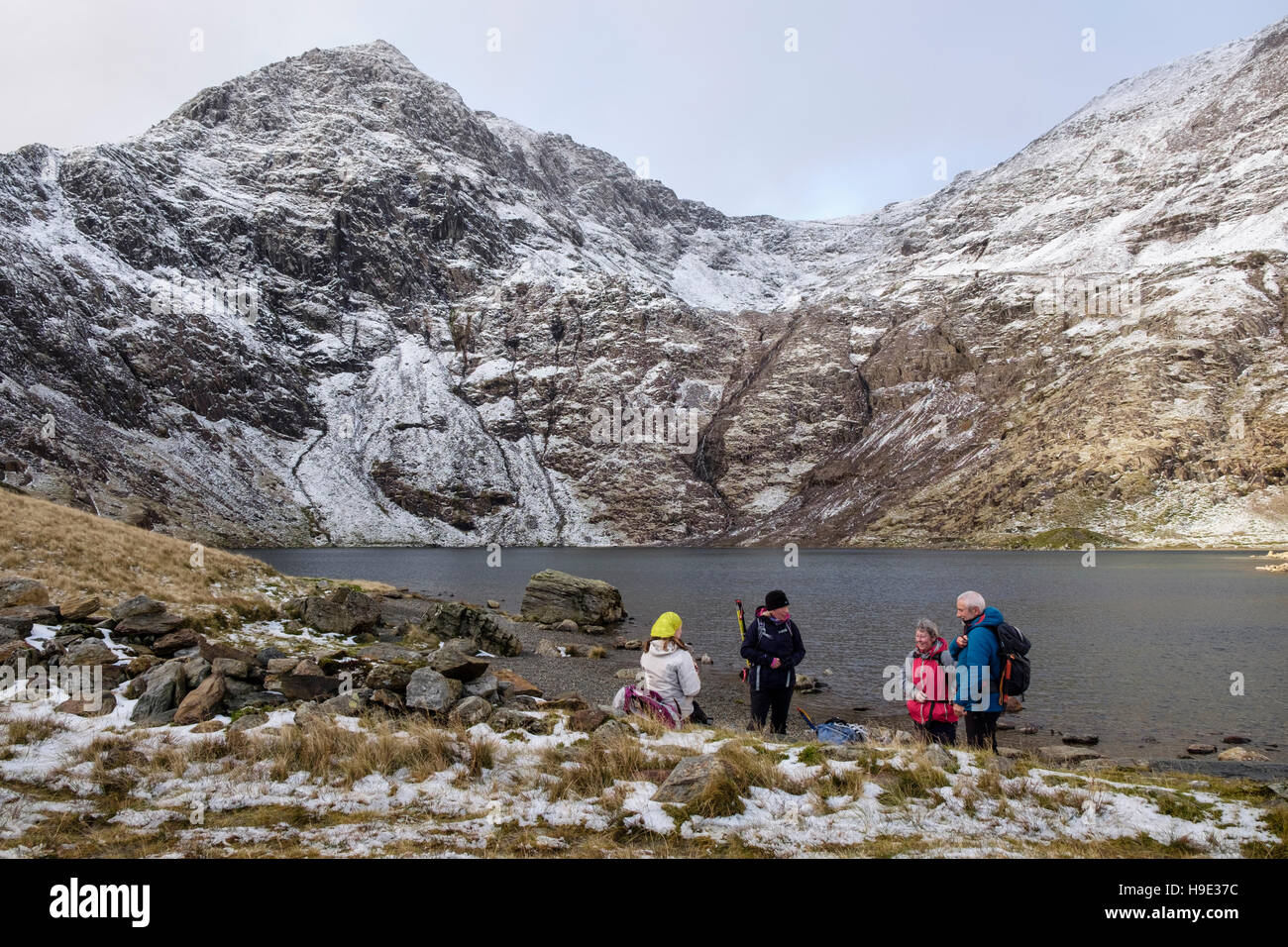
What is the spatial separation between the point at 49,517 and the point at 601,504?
16286cm

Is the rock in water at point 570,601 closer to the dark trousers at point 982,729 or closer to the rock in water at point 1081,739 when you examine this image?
the rock in water at point 1081,739

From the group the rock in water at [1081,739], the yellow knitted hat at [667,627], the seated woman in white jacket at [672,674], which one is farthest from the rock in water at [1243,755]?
the yellow knitted hat at [667,627]

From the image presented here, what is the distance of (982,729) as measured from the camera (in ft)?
35.1

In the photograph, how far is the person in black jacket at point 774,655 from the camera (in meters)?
12.1

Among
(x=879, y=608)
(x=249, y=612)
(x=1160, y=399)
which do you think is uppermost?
(x=1160, y=399)

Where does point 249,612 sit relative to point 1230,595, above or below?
above

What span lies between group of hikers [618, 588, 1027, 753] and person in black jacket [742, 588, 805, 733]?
2cm

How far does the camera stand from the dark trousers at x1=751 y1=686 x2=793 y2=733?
41.4 feet

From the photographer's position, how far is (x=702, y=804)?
23.4 ft

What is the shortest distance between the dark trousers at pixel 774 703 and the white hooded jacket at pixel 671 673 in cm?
150
